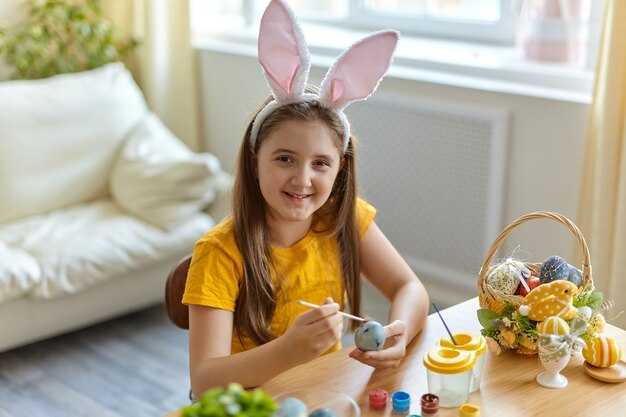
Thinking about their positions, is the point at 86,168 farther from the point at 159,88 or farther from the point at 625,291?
the point at 625,291

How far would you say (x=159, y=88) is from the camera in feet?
12.8

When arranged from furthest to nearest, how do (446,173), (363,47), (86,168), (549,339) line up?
(86,168) → (446,173) → (363,47) → (549,339)

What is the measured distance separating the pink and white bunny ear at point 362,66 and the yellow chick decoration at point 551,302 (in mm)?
456

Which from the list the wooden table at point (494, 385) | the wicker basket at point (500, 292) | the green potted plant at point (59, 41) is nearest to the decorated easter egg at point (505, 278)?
the wicker basket at point (500, 292)

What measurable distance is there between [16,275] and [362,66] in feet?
5.45

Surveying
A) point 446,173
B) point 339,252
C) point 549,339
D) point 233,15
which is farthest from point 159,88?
point 549,339

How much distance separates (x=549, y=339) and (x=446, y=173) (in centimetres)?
173

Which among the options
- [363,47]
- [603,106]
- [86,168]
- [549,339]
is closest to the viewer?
[549,339]

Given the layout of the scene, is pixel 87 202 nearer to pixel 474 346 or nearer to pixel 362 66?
→ pixel 362 66

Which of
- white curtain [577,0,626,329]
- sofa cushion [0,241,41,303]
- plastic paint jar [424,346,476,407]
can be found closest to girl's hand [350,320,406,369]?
plastic paint jar [424,346,476,407]

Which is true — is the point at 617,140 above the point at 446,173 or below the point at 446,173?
above

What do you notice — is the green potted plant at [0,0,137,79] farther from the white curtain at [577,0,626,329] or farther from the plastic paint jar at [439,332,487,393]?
the plastic paint jar at [439,332,487,393]

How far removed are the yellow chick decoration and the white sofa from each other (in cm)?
187

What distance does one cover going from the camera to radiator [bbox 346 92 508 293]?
2.96 metres
